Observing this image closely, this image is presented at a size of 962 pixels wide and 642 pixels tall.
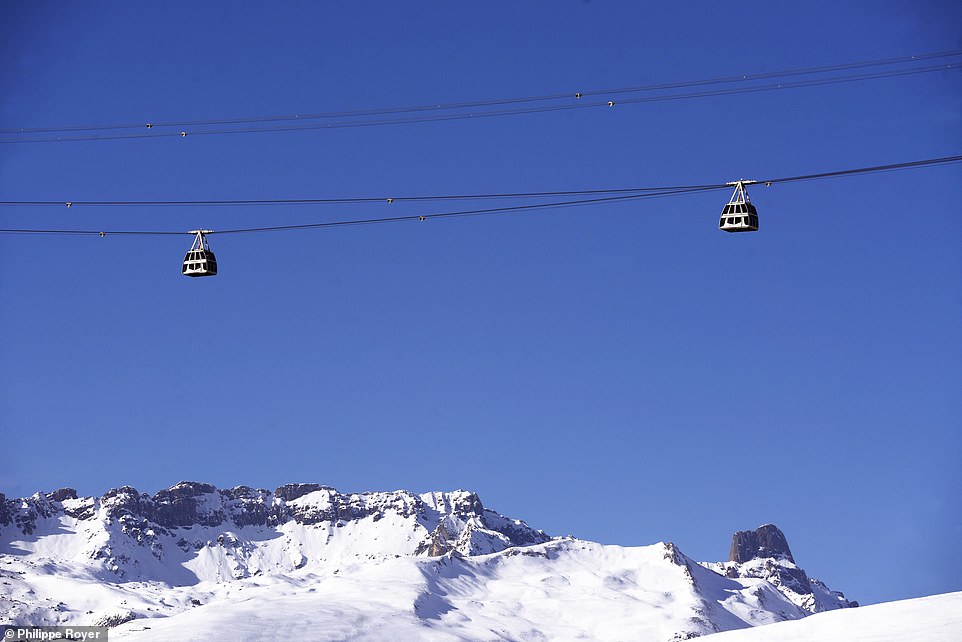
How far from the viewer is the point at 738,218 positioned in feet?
160

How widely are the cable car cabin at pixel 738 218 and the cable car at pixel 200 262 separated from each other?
1966 cm

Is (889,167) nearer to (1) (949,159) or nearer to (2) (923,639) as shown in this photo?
(1) (949,159)

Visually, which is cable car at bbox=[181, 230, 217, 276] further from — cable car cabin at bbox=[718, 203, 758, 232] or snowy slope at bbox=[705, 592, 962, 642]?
snowy slope at bbox=[705, 592, 962, 642]

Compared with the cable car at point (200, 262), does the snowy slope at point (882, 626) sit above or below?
below

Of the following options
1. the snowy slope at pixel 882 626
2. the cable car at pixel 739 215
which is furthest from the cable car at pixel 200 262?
the snowy slope at pixel 882 626

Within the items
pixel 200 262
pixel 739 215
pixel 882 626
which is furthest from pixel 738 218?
pixel 882 626

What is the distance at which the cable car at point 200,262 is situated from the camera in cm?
5416

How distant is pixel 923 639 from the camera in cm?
10269

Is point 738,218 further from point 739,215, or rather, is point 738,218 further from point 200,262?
point 200,262

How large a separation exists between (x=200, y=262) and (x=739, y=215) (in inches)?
815

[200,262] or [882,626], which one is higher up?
[200,262]

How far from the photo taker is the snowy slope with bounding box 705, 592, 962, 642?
106 meters

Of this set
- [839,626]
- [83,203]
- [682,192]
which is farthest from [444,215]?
[839,626]

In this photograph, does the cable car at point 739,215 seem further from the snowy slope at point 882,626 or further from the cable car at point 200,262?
the snowy slope at point 882,626
